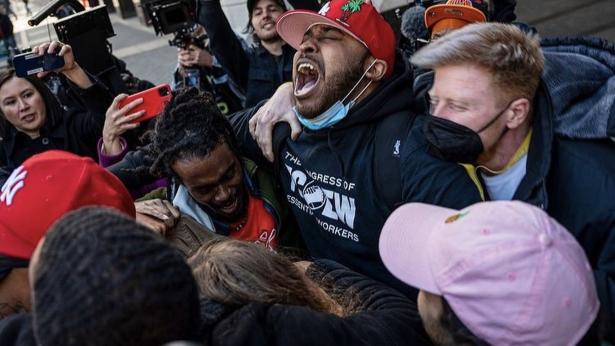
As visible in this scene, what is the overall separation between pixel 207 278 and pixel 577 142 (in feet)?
4.12

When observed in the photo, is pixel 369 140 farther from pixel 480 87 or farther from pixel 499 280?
pixel 499 280

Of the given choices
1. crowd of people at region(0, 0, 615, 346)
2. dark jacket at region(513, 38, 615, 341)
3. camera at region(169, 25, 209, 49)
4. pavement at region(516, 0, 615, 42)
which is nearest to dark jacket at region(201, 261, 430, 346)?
crowd of people at region(0, 0, 615, 346)

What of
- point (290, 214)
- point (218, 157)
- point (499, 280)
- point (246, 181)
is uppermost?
point (499, 280)

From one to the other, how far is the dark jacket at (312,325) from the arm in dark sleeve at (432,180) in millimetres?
393

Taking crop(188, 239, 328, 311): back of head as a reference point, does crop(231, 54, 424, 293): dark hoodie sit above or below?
below

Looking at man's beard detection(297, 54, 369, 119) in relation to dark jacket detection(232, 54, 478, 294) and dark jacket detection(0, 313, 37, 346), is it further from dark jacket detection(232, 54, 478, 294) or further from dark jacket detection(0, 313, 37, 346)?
dark jacket detection(0, 313, 37, 346)

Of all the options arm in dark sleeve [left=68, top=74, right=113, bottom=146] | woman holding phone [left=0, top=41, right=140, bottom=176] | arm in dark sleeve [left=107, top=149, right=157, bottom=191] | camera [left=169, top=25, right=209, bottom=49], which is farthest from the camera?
camera [left=169, top=25, right=209, bottom=49]

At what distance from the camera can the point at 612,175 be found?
5.62ft

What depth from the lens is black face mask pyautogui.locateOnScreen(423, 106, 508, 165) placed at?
1.89 metres

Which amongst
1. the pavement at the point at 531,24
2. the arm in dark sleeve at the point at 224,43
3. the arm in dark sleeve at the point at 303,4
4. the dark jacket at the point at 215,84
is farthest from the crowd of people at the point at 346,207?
the pavement at the point at 531,24

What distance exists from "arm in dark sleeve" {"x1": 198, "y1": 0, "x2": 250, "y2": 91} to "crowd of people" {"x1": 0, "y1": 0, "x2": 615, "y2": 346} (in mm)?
748

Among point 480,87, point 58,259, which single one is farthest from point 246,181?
point 58,259

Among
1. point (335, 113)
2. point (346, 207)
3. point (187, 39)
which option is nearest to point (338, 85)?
point (335, 113)

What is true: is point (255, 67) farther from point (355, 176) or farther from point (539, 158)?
point (539, 158)
